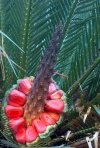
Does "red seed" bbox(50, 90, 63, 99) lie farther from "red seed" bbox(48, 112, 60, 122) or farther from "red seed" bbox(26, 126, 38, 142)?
"red seed" bbox(26, 126, 38, 142)

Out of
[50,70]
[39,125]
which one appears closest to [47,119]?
[39,125]

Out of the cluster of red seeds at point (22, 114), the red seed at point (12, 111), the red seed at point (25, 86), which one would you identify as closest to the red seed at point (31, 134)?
the cluster of red seeds at point (22, 114)

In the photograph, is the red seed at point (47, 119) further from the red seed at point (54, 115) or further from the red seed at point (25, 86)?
the red seed at point (25, 86)

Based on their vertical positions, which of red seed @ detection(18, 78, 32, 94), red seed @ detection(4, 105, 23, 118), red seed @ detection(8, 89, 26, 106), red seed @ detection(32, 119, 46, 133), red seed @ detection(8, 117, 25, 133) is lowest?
red seed @ detection(32, 119, 46, 133)

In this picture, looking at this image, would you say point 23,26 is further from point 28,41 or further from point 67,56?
point 67,56

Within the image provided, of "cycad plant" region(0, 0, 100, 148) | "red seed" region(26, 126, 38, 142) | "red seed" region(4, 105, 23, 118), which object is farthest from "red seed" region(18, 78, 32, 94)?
"red seed" region(26, 126, 38, 142)

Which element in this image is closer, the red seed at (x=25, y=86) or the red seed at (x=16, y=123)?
the red seed at (x=16, y=123)

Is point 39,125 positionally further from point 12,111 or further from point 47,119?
point 12,111

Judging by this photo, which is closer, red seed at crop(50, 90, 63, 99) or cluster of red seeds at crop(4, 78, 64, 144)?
cluster of red seeds at crop(4, 78, 64, 144)
